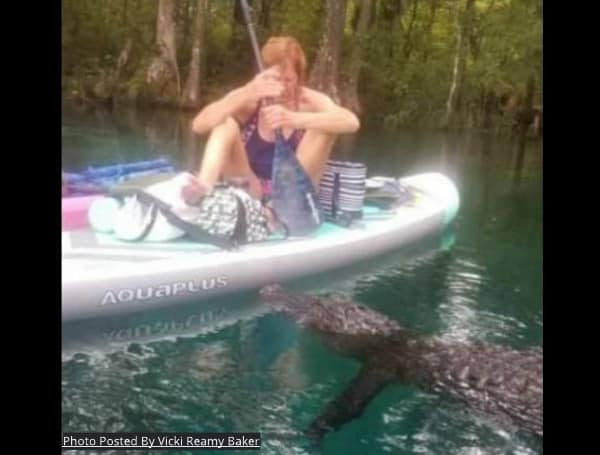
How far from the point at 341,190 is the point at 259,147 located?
16.0 inches

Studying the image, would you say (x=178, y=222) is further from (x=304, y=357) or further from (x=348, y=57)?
(x=348, y=57)

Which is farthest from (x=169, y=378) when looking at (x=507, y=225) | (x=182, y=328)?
(x=507, y=225)

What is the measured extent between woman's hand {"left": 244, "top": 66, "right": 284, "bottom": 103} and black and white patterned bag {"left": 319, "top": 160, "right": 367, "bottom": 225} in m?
0.47

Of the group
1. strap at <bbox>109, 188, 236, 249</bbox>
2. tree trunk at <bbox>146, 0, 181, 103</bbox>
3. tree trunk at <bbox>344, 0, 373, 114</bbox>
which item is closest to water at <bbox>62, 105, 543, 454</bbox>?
strap at <bbox>109, 188, 236, 249</bbox>

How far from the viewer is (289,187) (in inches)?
107

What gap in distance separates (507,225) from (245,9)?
1.79m

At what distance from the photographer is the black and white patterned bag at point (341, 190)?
9.99 ft

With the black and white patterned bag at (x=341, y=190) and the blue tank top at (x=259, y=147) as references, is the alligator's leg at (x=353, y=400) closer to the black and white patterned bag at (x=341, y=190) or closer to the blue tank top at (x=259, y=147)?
the blue tank top at (x=259, y=147)

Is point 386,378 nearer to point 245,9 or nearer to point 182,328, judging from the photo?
point 182,328

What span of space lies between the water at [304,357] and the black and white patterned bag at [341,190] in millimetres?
213

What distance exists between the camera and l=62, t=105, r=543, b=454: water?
1.75 metres

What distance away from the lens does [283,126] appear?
106 inches

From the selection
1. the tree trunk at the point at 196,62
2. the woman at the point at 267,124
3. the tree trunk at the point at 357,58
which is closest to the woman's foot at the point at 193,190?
the woman at the point at 267,124
